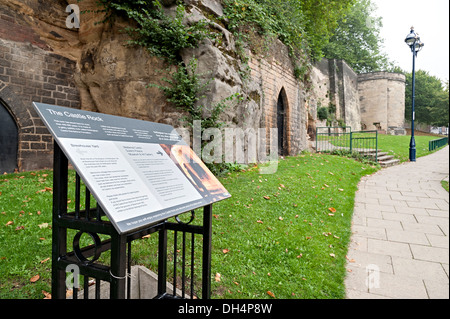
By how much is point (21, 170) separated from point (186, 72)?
5552 mm

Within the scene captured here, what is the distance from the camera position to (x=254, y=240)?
3.46 m

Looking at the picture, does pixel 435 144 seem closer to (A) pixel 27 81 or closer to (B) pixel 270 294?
(B) pixel 270 294

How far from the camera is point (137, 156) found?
1.69 metres

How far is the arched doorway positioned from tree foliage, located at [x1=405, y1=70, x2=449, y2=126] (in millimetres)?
46074

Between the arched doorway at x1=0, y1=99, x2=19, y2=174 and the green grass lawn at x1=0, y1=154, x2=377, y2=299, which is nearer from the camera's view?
the green grass lawn at x1=0, y1=154, x2=377, y2=299

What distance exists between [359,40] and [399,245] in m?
35.9

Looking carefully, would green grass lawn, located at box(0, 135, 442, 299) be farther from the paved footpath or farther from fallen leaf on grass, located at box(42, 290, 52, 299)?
the paved footpath

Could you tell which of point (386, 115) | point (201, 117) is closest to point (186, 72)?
point (201, 117)

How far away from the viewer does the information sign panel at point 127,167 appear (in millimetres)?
1334

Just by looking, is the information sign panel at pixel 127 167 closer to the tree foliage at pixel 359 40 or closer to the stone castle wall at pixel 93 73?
the stone castle wall at pixel 93 73

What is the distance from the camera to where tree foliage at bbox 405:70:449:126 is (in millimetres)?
37812

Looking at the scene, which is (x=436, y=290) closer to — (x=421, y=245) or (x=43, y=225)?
(x=421, y=245)

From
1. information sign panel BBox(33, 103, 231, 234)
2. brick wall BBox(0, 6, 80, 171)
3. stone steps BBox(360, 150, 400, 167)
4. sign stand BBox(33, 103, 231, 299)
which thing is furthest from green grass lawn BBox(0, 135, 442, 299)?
stone steps BBox(360, 150, 400, 167)
